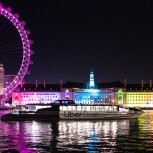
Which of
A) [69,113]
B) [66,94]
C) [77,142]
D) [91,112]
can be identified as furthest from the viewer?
[66,94]

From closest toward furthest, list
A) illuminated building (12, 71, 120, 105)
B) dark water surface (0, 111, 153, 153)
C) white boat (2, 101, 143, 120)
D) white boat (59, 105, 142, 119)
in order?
dark water surface (0, 111, 153, 153), white boat (2, 101, 143, 120), white boat (59, 105, 142, 119), illuminated building (12, 71, 120, 105)

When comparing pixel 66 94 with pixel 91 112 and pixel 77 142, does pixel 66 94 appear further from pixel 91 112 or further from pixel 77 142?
pixel 77 142

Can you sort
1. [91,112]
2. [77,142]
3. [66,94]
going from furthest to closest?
[66,94] → [91,112] → [77,142]

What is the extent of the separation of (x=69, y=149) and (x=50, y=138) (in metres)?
5.85

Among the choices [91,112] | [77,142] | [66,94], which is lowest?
[77,142]

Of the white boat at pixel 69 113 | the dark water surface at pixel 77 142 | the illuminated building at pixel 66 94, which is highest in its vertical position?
the illuminated building at pixel 66 94

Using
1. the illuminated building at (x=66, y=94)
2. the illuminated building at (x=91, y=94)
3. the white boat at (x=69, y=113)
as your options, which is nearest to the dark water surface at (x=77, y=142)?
the white boat at (x=69, y=113)

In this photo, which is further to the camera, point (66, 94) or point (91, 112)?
point (66, 94)

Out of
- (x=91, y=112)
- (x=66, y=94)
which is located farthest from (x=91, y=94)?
(x=91, y=112)

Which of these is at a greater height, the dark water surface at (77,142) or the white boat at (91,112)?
the white boat at (91,112)

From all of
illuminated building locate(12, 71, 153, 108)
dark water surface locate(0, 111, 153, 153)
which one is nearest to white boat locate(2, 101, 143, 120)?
dark water surface locate(0, 111, 153, 153)

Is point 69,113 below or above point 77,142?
above

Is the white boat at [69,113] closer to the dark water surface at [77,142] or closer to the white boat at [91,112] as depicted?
the white boat at [91,112]

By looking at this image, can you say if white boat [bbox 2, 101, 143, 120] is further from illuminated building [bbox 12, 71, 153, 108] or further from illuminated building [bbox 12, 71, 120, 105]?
illuminated building [bbox 12, 71, 120, 105]
